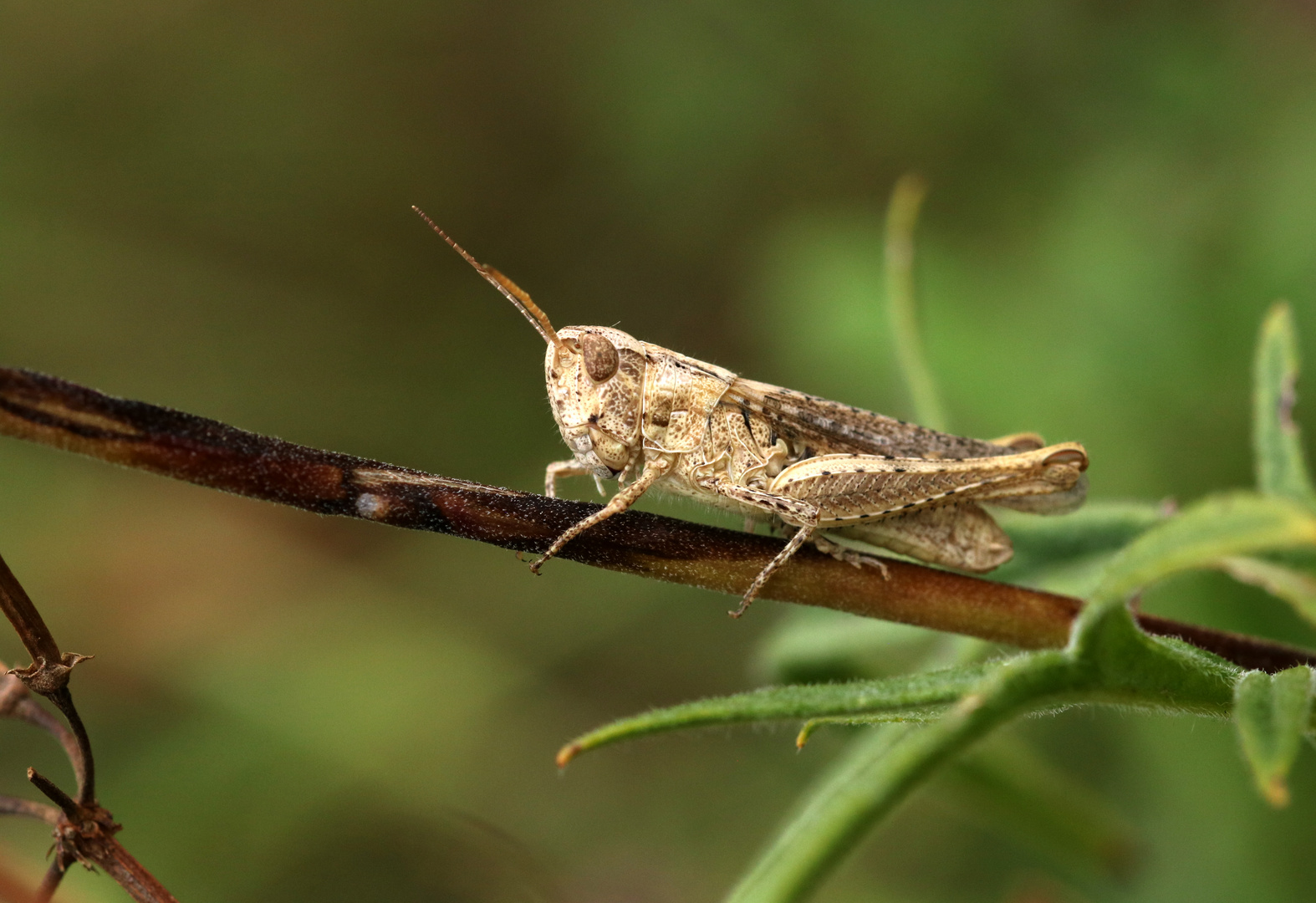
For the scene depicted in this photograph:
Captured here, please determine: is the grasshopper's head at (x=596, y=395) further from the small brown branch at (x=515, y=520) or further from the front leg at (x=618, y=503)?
the small brown branch at (x=515, y=520)

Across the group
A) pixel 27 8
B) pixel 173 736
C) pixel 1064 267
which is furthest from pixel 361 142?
pixel 1064 267

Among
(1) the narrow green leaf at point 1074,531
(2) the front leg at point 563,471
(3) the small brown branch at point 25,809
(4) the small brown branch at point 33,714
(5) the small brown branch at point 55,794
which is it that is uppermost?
(1) the narrow green leaf at point 1074,531

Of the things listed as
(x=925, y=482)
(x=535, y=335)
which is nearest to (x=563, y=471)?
(x=925, y=482)

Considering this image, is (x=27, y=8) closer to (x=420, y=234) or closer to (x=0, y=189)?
(x=0, y=189)

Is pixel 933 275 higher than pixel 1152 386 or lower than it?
higher

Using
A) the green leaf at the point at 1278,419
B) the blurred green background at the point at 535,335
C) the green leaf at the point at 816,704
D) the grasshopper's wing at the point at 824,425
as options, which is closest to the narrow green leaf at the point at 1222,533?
the green leaf at the point at 816,704

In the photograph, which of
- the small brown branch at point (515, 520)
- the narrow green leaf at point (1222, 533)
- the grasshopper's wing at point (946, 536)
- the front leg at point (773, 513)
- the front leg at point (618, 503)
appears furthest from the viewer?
the grasshopper's wing at point (946, 536)

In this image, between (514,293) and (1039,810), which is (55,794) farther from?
(1039,810)
